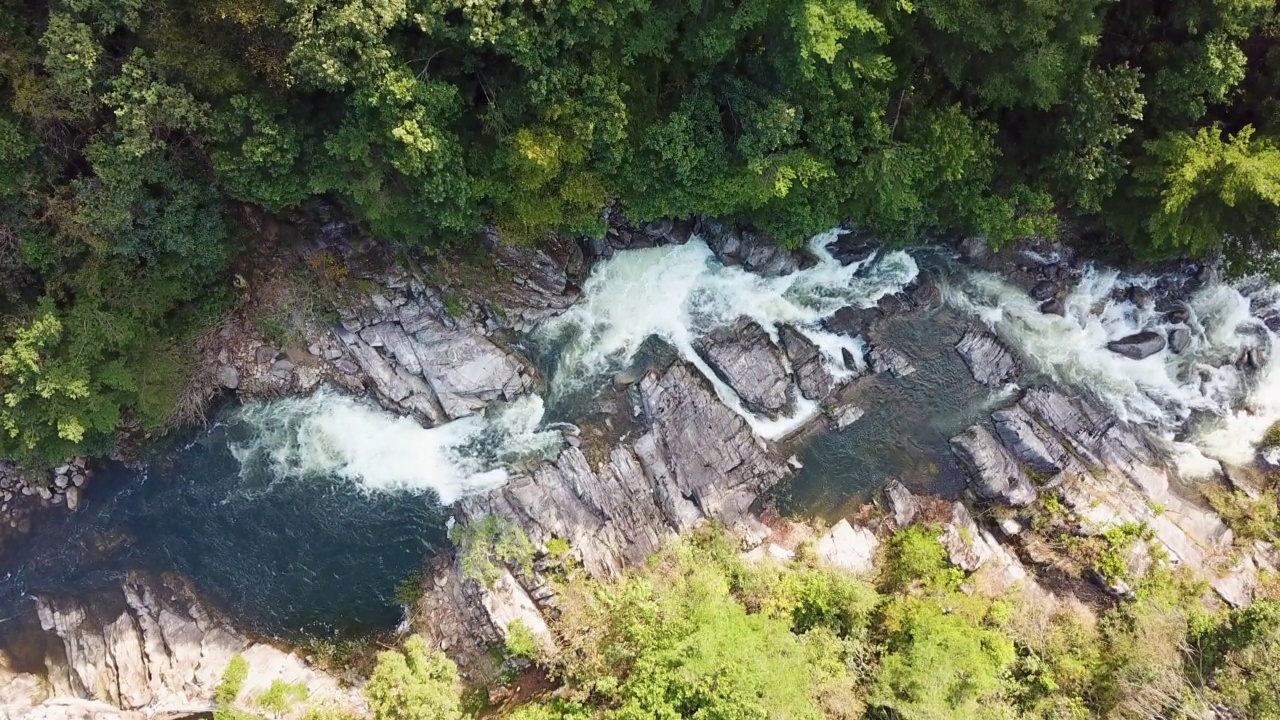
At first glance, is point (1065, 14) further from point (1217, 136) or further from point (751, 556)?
point (751, 556)

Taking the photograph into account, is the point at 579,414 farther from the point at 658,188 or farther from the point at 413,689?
the point at 413,689

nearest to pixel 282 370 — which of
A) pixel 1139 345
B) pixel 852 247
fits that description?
pixel 852 247

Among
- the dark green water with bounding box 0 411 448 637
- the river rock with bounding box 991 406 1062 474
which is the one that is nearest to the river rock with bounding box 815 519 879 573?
the river rock with bounding box 991 406 1062 474

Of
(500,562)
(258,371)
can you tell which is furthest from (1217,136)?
(258,371)

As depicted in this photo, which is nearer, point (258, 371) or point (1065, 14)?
point (1065, 14)

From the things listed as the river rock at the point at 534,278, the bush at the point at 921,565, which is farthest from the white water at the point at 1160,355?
the river rock at the point at 534,278

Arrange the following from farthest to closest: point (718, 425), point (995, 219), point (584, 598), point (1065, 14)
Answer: point (718, 425)
point (584, 598)
point (995, 219)
point (1065, 14)
